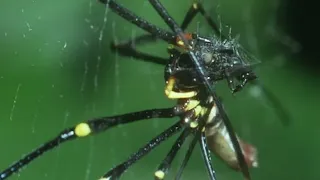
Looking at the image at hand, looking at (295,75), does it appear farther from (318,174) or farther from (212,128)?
(212,128)

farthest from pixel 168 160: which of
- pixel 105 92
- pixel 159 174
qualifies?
pixel 105 92

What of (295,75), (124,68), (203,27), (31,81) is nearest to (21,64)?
(31,81)

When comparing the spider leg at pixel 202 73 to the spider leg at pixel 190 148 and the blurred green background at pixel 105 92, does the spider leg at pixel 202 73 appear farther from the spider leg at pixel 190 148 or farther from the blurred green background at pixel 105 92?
the blurred green background at pixel 105 92

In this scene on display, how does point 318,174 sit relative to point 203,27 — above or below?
below

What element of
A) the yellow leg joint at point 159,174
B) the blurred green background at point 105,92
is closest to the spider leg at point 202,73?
the yellow leg joint at point 159,174

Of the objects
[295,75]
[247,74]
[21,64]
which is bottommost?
[247,74]

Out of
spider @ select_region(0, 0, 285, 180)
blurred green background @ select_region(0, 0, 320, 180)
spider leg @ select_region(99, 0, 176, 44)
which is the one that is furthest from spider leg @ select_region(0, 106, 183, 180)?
blurred green background @ select_region(0, 0, 320, 180)

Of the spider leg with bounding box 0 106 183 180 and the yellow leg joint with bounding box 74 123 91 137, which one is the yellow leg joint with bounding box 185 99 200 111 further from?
the yellow leg joint with bounding box 74 123 91 137
